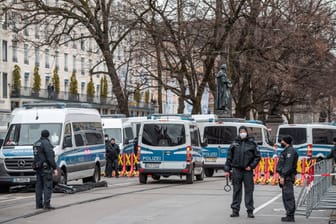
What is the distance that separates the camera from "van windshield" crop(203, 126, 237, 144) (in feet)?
115

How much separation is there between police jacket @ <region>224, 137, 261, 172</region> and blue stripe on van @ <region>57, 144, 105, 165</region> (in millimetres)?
8689

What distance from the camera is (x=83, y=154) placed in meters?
26.2

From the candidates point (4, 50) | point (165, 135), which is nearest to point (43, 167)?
point (165, 135)

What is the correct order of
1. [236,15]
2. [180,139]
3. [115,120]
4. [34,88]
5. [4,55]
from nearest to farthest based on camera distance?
1. [180,139]
2. [115,120]
3. [236,15]
4. [4,55]
5. [34,88]

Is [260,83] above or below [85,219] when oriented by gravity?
above

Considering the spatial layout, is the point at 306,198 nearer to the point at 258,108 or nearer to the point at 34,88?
the point at 258,108

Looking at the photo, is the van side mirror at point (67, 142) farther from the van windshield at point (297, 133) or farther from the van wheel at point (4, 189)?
the van windshield at point (297, 133)

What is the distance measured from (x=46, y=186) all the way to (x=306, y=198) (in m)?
5.60

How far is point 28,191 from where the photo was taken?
82.8 ft

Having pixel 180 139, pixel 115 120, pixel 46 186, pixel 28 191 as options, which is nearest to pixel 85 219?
pixel 46 186

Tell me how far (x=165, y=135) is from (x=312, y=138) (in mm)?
14962

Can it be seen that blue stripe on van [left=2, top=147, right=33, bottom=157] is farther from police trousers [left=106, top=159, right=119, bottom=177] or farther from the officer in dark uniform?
police trousers [left=106, top=159, right=119, bottom=177]

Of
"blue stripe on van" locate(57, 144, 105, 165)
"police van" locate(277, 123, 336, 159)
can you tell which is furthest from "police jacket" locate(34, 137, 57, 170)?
"police van" locate(277, 123, 336, 159)

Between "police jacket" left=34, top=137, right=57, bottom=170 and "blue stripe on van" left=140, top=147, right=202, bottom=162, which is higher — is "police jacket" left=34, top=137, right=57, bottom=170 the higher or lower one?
the higher one
